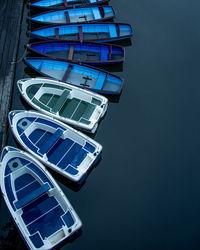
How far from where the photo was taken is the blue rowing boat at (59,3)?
23750 mm

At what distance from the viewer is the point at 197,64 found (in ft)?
78.8

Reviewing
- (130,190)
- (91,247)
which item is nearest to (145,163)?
(130,190)

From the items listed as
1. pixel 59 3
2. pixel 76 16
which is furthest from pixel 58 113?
pixel 59 3

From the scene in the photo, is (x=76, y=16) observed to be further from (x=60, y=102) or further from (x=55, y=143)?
(x=55, y=143)

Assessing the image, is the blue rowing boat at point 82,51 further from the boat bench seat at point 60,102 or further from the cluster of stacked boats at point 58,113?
the boat bench seat at point 60,102

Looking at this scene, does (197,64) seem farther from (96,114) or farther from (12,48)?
(12,48)

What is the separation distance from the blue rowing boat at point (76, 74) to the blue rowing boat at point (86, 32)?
3.08m

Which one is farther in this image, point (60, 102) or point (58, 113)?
point (60, 102)

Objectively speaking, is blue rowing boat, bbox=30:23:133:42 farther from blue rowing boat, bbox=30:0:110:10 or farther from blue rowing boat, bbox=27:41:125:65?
blue rowing boat, bbox=30:0:110:10

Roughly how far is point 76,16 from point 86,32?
2.64 meters

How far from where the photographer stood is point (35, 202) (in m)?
14.3

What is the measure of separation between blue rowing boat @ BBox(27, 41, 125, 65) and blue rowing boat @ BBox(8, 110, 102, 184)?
7.50 meters

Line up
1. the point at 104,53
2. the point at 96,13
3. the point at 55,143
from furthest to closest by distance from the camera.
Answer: the point at 96,13 → the point at 104,53 → the point at 55,143

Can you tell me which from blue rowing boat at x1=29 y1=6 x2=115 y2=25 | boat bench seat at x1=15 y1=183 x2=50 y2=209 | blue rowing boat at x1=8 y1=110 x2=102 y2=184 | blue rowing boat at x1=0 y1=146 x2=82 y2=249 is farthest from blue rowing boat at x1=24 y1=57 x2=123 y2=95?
boat bench seat at x1=15 y1=183 x2=50 y2=209
